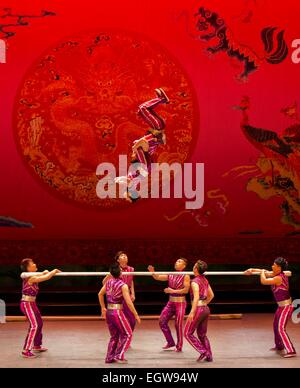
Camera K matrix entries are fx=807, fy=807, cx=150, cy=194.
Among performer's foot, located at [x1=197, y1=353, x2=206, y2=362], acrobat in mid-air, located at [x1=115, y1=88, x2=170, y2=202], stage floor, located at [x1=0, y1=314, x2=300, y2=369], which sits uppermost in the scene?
acrobat in mid-air, located at [x1=115, y1=88, x2=170, y2=202]

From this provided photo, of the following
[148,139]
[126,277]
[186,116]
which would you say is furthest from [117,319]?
[186,116]

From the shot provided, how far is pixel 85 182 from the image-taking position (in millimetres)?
11047

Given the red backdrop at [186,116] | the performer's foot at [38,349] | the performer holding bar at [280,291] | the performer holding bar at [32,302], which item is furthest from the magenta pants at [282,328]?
the red backdrop at [186,116]

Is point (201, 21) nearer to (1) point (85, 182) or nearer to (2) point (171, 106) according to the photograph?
(2) point (171, 106)

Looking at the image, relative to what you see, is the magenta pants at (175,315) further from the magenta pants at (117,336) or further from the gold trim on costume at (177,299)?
the magenta pants at (117,336)

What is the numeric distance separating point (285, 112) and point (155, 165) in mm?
1902

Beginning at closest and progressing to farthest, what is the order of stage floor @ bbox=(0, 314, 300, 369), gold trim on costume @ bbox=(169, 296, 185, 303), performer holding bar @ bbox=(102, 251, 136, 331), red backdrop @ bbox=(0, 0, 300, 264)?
stage floor @ bbox=(0, 314, 300, 369) → gold trim on costume @ bbox=(169, 296, 185, 303) → performer holding bar @ bbox=(102, 251, 136, 331) → red backdrop @ bbox=(0, 0, 300, 264)

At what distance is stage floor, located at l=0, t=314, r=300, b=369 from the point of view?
7223 millimetres

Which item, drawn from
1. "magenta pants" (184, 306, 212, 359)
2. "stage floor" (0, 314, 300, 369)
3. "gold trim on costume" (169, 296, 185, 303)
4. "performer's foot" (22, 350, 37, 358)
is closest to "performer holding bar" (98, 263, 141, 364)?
"stage floor" (0, 314, 300, 369)

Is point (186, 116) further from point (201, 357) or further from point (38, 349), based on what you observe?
point (201, 357)

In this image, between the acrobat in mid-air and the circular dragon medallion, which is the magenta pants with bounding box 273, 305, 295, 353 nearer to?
the acrobat in mid-air

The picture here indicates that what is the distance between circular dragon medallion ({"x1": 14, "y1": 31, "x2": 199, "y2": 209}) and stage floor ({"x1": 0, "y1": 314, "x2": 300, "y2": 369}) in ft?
7.23
